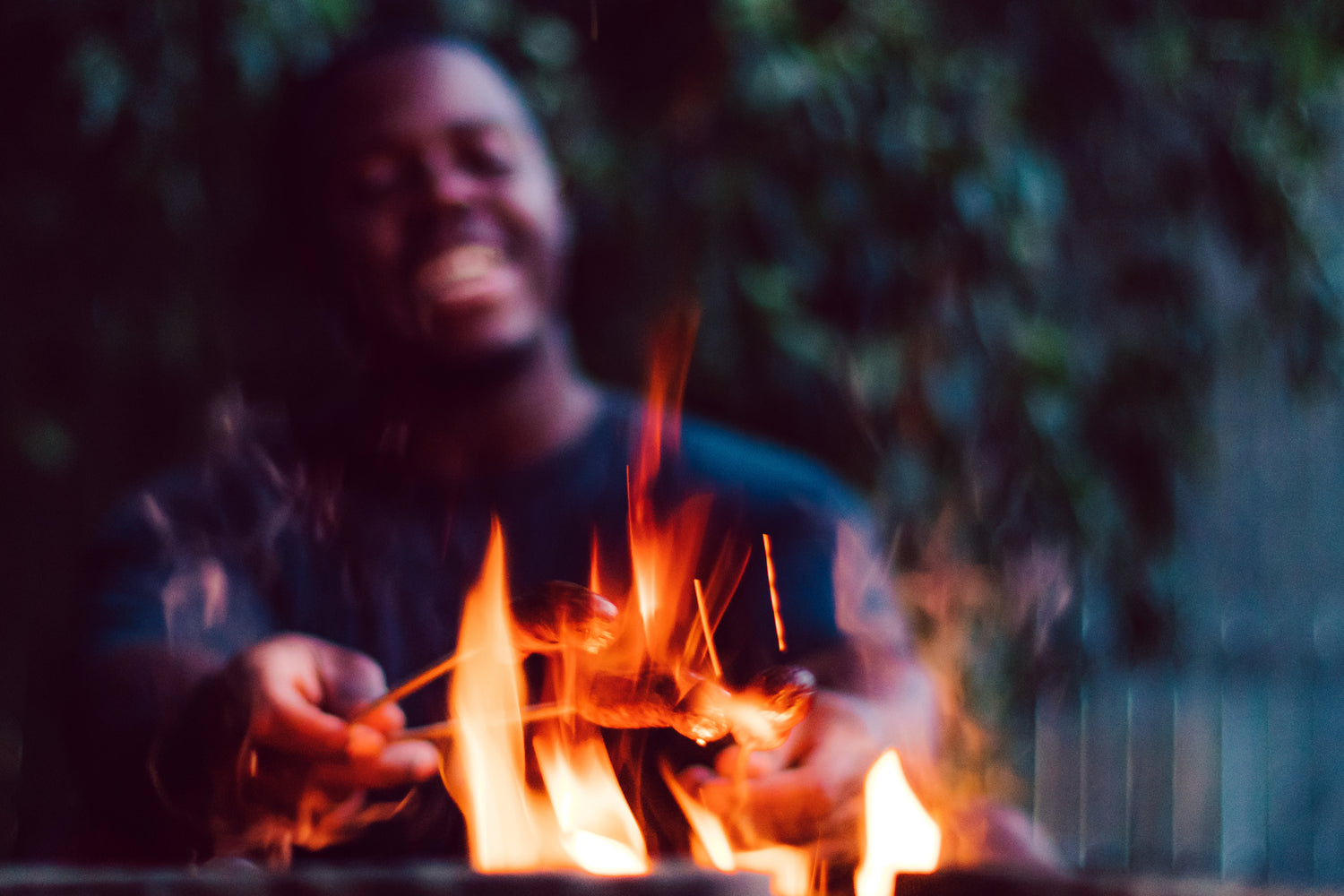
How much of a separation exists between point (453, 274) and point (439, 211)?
0.30 ft

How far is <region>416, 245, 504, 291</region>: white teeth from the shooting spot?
6.07ft

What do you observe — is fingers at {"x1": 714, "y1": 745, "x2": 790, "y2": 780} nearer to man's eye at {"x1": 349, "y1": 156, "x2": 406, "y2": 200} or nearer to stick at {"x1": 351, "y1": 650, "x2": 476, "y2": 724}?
stick at {"x1": 351, "y1": 650, "x2": 476, "y2": 724}

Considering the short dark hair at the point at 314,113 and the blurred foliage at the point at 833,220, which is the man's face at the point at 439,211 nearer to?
the short dark hair at the point at 314,113

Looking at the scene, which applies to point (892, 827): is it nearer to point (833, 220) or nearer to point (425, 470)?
point (425, 470)

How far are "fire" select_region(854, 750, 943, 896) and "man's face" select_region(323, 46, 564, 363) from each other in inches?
37.9

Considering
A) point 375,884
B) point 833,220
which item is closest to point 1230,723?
point 833,220

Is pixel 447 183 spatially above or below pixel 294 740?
above

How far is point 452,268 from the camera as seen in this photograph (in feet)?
6.08

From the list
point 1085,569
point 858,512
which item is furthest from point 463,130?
point 1085,569

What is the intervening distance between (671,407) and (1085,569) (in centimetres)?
127

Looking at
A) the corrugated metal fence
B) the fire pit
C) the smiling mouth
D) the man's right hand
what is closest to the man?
the smiling mouth

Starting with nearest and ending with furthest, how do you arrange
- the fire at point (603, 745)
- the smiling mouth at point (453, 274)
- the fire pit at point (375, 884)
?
the fire pit at point (375, 884) < the fire at point (603, 745) < the smiling mouth at point (453, 274)

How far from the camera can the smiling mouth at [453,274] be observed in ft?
6.07

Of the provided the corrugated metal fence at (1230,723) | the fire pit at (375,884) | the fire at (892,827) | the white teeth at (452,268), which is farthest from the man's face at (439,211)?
the corrugated metal fence at (1230,723)
